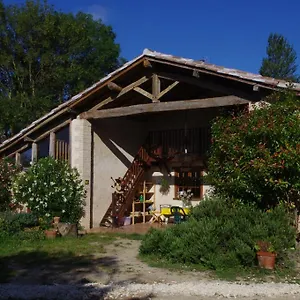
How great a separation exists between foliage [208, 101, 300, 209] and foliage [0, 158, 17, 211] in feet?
26.9

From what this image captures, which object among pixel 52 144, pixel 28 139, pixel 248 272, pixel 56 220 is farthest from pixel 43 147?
pixel 248 272

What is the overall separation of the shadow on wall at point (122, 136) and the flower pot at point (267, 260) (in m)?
8.47

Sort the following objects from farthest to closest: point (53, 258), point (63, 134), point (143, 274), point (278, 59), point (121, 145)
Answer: point (278, 59)
point (121, 145)
point (63, 134)
point (53, 258)
point (143, 274)

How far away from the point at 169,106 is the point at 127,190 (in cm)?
469

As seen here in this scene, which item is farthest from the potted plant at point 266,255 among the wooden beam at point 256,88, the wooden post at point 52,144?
the wooden post at point 52,144

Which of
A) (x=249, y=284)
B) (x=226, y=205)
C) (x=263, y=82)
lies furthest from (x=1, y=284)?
(x=263, y=82)

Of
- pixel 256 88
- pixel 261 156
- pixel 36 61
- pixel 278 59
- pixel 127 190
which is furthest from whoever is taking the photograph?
pixel 278 59

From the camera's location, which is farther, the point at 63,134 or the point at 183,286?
the point at 63,134

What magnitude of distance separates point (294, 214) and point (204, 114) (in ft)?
21.2

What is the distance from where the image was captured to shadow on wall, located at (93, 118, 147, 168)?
15430mm

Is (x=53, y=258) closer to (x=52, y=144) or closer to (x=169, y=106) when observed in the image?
(x=169, y=106)

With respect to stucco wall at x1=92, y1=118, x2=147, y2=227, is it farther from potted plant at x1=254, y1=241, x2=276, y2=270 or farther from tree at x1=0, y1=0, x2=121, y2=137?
tree at x1=0, y1=0, x2=121, y2=137

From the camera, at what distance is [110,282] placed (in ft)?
23.8

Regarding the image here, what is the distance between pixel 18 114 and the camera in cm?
2375
